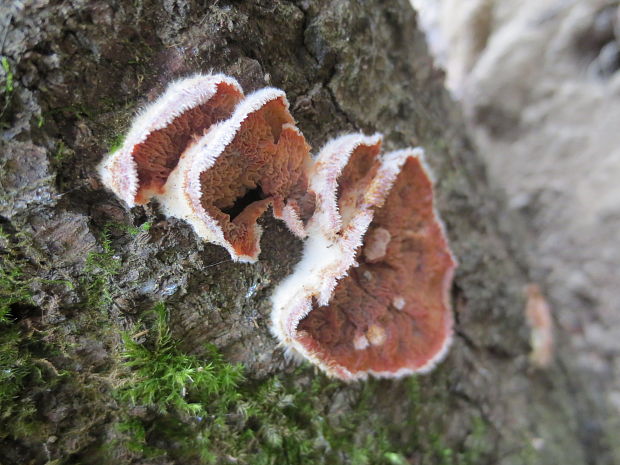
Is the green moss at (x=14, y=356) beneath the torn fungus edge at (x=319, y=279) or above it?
above

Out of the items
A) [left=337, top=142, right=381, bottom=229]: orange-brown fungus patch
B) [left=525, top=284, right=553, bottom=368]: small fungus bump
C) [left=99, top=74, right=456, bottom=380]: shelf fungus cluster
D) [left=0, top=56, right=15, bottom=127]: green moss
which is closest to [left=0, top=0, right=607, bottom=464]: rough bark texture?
[left=0, top=56, right=15, bottom=127]: green moss

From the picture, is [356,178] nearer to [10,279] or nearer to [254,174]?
[254,174]

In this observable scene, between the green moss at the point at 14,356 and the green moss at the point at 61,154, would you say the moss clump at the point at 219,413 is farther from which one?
the green moss at the point at 61,154

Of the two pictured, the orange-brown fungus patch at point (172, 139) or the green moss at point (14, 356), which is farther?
the green moss at point (14, 356)

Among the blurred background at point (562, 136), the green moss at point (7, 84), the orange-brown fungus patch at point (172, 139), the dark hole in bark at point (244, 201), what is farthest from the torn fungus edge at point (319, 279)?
the blurred background at point (562, 136)

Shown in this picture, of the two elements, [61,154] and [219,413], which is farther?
[219,413]

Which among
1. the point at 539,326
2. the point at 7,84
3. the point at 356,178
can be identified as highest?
the point at 7,84

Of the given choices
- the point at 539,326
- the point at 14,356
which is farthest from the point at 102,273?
the point at 539,326

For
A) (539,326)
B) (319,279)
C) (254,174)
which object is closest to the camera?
(254,174)
